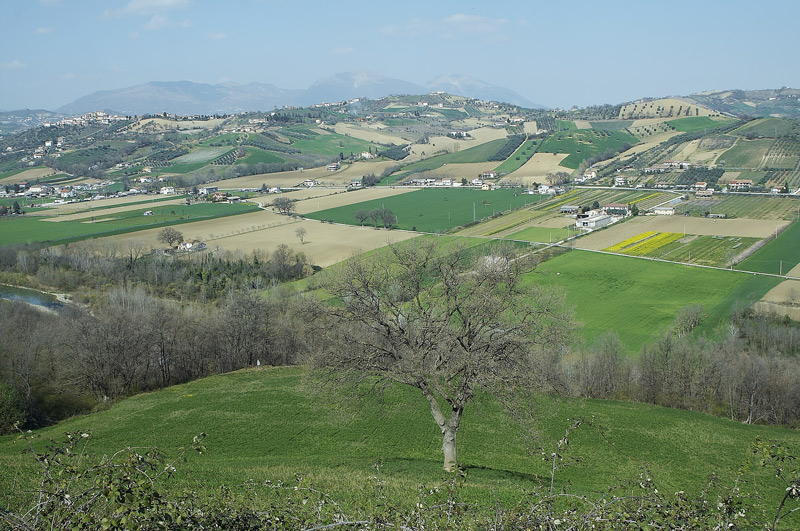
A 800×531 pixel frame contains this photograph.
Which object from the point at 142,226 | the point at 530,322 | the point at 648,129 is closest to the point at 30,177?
A: the point at 142,226

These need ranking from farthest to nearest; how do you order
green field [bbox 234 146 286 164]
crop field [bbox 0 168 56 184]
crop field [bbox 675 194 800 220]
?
green field [bbox 234 146 286 164]
crop field [bbox 0 168 56 184]
crop field [bbox 675 194 800 220]

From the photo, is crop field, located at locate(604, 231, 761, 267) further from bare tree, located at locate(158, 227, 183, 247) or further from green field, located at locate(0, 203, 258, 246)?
green field, located at locate(0, 203, 258, 246)

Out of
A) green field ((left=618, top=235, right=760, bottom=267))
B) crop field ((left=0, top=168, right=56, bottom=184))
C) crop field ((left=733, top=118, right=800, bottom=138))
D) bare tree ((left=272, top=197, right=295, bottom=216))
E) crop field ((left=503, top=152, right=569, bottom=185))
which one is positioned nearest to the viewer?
green field ((left=618, top=235, right=760, bottom=267))

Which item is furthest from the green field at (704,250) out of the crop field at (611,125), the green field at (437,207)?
the crop field at (611,125)

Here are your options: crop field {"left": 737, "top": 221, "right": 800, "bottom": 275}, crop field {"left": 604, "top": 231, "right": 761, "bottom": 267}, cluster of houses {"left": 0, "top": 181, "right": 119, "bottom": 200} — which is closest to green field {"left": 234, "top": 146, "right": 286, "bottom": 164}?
cluster of houses {"left": 0, "top": 181, "right": 119, "bottom": 200}

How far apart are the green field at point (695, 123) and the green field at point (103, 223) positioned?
14436cm

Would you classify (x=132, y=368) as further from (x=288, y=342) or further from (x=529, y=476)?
(x=529, y=476)

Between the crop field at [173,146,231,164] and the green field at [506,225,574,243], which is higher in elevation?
the crop field at [173,146,231,164]

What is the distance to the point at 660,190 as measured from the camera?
114812mm

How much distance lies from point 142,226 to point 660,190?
102m

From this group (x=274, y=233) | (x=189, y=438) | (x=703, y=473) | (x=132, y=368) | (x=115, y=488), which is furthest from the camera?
(x=274, y=233)

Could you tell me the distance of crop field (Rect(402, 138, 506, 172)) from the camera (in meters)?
166

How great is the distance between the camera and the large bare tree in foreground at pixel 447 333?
17516 mm

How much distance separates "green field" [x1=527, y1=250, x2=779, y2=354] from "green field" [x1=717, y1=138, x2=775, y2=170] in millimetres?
78529
